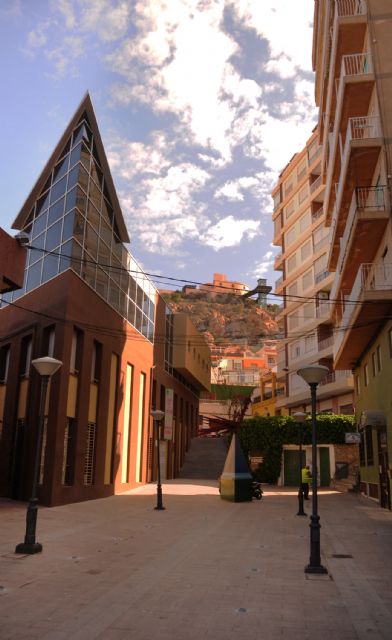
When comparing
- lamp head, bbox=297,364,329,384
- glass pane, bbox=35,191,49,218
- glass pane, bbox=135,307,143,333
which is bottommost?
lamp head, bbox=297,364,329,384

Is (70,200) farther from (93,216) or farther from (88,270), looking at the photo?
(88,270)

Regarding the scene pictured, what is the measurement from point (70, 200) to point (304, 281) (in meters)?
28.3

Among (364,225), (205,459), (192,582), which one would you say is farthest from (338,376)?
(192,582)

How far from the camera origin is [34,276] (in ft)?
72.7

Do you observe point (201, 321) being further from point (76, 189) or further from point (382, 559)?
point (382, 559)

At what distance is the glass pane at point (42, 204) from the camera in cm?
2372

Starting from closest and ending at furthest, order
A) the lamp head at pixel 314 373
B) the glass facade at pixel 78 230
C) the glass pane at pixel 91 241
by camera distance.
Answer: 1. the lamp head at pixel 314 373
2. the glass facade at pixel 78 230
3. the glass pane at pixel 91 241

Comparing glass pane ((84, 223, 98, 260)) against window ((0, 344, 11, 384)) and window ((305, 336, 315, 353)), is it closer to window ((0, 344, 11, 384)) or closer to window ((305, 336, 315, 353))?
window ((0, 344, 11, 384))

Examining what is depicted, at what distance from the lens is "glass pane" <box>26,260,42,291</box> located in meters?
21.8

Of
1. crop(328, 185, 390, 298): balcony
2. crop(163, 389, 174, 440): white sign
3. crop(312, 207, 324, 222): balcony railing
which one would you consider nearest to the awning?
crop(328, 185, 390, 298): balcony

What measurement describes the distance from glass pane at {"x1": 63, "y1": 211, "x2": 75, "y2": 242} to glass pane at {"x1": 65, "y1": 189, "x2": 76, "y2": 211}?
0.37 meters

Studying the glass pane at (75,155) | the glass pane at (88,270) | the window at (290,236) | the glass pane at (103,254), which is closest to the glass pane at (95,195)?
the glass pane at (75,155)

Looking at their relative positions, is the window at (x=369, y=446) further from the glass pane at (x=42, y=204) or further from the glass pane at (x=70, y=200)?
the glass pane at (x=42, y=204)

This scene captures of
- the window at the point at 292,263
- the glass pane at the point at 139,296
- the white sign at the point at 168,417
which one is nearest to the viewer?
the glass pane at the point at 139,296
